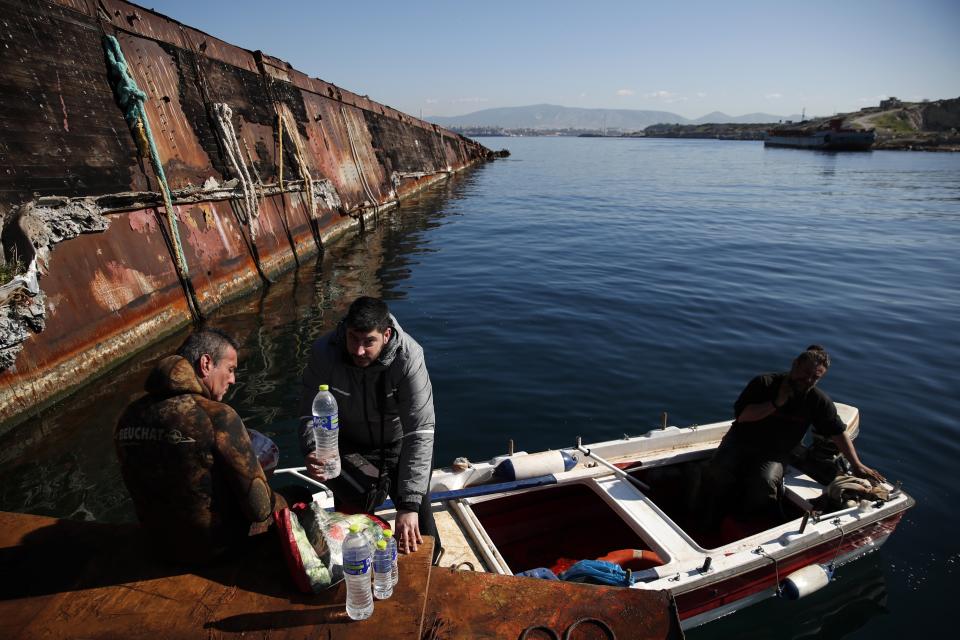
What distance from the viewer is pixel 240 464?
260 cm

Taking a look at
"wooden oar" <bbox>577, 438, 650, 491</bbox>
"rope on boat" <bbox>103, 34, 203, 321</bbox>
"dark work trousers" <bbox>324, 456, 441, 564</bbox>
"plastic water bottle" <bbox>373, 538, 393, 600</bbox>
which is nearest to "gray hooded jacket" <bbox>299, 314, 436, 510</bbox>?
"dark work trousers" <bbox>324, 456, 441, 564</bbox>

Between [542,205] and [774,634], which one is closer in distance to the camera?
[774,634]

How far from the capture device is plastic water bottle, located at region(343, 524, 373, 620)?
258 centimetres

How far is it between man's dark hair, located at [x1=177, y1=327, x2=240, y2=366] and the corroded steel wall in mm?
5675

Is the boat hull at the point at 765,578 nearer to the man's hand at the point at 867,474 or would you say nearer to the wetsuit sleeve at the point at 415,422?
the man's hand at the point at 867,474

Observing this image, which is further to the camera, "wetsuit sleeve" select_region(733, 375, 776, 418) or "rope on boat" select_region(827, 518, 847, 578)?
"wetsuit sleeve" select_region(733, 375, 776, 418)

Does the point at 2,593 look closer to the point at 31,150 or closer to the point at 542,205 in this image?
the point at 31,150

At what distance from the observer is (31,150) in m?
7.91

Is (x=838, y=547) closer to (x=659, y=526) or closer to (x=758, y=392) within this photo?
(x=758, y=392)

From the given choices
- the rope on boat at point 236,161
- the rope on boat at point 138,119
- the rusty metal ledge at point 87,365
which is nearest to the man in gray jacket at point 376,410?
the rusty metal ledge at point 87,365

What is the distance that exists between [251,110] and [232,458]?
48.5ft

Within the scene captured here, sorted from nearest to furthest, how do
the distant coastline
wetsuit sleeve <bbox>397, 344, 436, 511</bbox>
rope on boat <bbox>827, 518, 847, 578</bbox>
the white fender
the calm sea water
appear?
wetsuit sleeve <bbox>397, 344, 436, 511</bbox>, the white fender, rope on boat <bbox>827, 518, 847, 578</bbox>, the calm sea water, the distant coastline

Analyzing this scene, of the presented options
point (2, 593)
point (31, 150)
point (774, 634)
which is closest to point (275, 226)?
point (31, 150)

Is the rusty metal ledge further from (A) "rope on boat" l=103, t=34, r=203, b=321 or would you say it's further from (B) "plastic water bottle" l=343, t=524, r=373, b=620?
(B) "plastic water bottle" l=343, t=524, r=373, b=620
